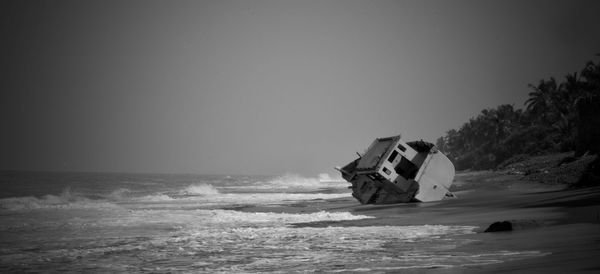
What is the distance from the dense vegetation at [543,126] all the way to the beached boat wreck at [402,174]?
12170mm

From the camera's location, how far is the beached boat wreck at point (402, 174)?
29.7 meters

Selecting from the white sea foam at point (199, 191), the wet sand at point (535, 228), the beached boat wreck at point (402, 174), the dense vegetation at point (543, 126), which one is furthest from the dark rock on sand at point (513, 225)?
the white sea foam at point (199, 191)

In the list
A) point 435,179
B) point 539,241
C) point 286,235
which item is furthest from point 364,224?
point 435,179

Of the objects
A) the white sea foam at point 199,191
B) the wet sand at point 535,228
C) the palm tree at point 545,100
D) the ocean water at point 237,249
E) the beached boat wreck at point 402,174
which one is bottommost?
the white sea foam at point 199,191

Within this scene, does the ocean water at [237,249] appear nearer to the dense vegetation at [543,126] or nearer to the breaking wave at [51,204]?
the breaking wave at [51,204]

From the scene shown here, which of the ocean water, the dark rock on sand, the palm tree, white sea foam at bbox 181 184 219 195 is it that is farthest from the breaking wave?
the palm tree

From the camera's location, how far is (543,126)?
247ft

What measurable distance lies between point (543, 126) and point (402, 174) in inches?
2141

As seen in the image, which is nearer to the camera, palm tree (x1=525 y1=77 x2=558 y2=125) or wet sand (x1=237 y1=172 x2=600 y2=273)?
wet sand (x1=237 y1=172 x2=600 y2=273)

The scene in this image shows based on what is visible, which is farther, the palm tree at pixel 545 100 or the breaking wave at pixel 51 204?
the palm tree at pixel 545 100

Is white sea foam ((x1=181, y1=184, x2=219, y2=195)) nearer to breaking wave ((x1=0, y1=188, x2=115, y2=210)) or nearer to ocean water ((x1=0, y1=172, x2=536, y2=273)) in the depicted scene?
breaking wave ((x1=0, y1=188, x2=115, y2=210))

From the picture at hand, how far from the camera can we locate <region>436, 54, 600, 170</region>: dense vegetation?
118ft

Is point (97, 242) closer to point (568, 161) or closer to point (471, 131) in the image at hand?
point (568, 161)

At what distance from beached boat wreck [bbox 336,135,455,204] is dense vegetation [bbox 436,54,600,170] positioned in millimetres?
12170
